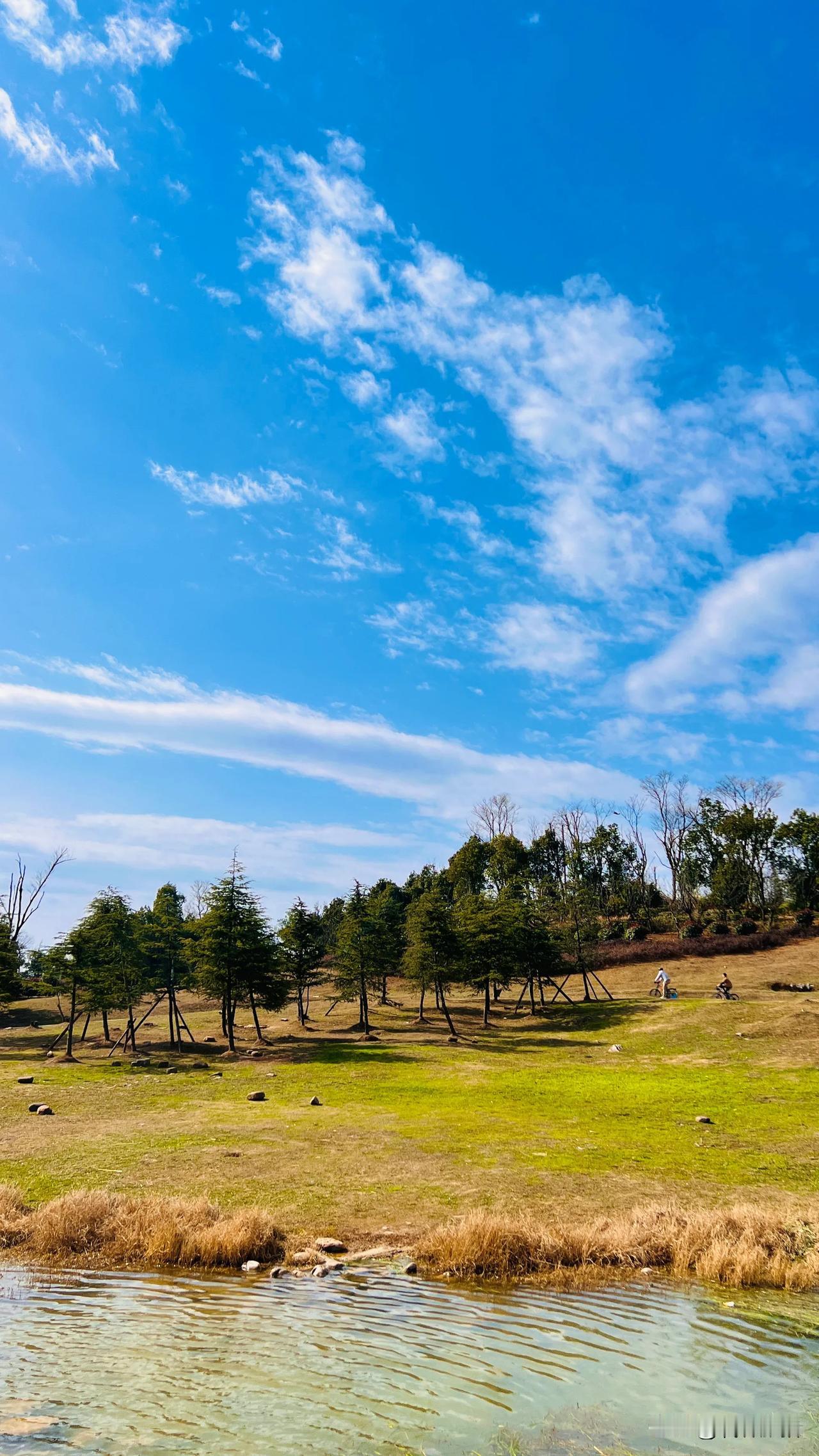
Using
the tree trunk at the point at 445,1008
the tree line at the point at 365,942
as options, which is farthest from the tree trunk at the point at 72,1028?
the tree trunk at the point at 445,1008

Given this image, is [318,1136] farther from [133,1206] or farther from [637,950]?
[637,950]

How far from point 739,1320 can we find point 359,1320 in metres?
5.63

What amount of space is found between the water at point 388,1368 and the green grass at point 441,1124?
478 cm

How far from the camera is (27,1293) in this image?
1256 centimetres

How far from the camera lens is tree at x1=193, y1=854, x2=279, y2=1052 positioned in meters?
51.7

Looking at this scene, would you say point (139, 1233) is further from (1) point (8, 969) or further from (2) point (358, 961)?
(1) point (8, 969)

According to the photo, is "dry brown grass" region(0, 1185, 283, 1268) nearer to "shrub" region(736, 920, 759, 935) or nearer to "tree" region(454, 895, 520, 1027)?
"tree" region(454, 895, 520, 1027)

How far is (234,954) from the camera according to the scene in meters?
51.5

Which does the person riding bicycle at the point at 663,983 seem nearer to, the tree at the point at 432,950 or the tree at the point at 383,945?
the tree at the point at 432,950

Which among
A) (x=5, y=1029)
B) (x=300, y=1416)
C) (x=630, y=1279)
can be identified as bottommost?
(x=5, y=1029)

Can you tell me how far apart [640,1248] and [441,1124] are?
1451 cm

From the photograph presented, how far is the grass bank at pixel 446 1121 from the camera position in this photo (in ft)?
59.5

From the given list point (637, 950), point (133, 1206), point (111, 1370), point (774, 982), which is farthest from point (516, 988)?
point (111, 1370)

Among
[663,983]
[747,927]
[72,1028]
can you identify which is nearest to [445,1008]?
[663,983]
